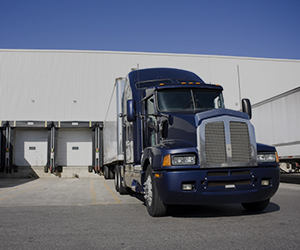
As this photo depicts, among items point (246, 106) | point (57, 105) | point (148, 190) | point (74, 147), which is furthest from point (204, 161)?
point (57, 105)

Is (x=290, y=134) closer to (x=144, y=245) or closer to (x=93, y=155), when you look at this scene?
(x=144, y=245)

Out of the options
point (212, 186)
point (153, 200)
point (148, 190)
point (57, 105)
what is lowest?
point (153, 200)

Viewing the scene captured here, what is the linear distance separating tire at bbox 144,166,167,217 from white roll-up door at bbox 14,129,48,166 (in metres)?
24.4

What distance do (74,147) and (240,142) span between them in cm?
2515

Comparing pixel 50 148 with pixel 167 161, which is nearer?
pixel 167 161

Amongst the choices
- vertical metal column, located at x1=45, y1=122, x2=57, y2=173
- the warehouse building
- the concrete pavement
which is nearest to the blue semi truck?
the concrete pavement

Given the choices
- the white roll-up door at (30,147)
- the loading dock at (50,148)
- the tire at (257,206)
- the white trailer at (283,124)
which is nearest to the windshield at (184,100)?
the tire at (257,206)

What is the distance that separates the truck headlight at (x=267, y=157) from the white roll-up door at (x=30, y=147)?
1009 inches

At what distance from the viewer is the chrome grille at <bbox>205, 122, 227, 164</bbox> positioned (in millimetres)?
5383

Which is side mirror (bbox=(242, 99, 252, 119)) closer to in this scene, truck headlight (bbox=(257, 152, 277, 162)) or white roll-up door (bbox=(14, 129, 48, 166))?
truck headlight (bbox=(257, 152, 277, 162))

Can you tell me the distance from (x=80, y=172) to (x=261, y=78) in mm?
20003

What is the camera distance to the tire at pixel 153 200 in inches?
225

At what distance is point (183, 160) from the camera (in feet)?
17.5

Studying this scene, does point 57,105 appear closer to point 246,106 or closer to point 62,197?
point 62,197
